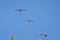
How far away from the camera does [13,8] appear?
1280 millimetres

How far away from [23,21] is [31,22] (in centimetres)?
9

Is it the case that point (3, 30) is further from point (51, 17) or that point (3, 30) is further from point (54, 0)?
point (54, 0)

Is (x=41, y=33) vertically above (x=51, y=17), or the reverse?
(x=51, y=17)

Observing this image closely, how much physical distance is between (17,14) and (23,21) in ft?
0.33

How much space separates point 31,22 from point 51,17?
225mm

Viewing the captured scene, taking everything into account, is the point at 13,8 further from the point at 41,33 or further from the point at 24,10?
the point at 41,33

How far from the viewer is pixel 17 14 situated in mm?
1264

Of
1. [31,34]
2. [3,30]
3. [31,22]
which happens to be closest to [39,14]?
[31,22]

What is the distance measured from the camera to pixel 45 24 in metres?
1.27

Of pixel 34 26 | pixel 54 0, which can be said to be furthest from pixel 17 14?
pixel 54 0

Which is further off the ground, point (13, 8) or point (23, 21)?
point (13, 8)

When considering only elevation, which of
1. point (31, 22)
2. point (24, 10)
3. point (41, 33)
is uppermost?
point (24, 10)

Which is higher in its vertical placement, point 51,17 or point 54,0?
point 54,0

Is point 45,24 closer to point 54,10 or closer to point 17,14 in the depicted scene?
point 54,10
